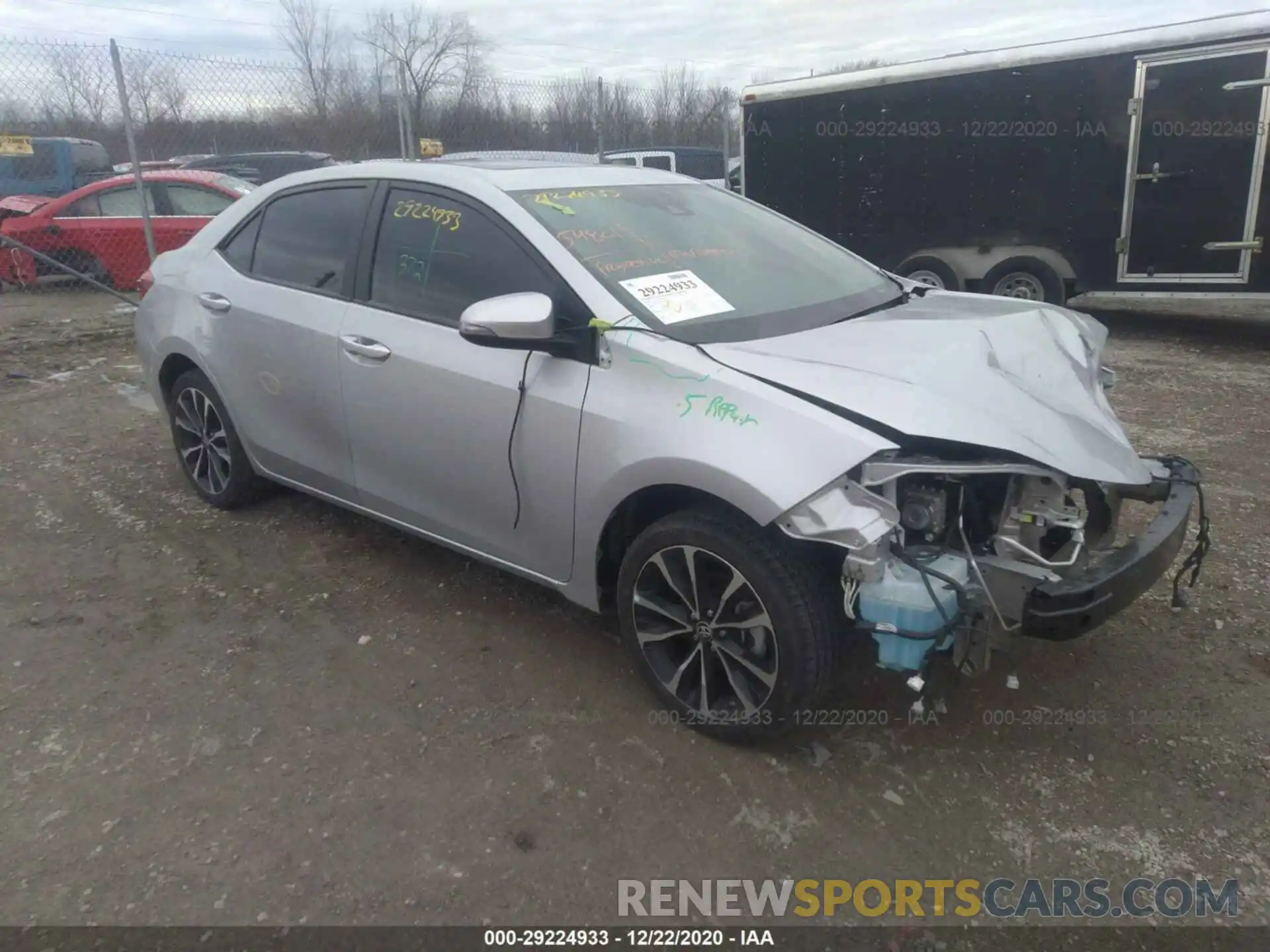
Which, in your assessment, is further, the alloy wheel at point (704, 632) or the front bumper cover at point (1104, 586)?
the alloy wheel at point (704, 632)

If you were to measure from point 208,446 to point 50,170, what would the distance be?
12168 mm

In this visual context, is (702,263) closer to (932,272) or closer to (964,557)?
(964,557)

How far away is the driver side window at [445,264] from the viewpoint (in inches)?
121

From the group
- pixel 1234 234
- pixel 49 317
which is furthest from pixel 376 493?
pixel 49 317

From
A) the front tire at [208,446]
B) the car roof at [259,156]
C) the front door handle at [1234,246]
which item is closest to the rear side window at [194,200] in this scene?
the car roof at [259,156]

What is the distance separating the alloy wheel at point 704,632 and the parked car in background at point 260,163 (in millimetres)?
12665

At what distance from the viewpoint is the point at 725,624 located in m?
2.72

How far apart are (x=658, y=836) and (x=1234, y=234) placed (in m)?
7.62

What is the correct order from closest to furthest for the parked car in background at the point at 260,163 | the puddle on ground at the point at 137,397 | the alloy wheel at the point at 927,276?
the puddle on ground at the point at 137,397 → the alloy wheel at the point at 927,276 → the parked car in background at the point at 260,163

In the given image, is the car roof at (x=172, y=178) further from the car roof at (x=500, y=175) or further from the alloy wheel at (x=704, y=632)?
the alloy wheel at (x=704, y=632)

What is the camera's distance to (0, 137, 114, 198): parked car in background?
13594 mm

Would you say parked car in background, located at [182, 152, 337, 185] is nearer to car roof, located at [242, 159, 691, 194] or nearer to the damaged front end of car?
car roof, located at [242, 159, 691, 194]

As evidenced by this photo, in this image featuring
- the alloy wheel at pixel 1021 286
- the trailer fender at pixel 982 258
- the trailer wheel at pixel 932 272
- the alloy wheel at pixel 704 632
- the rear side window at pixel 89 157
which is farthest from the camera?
the rear side window at pixel 89 157

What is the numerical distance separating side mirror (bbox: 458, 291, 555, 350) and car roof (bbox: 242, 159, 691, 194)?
2.18 feet
